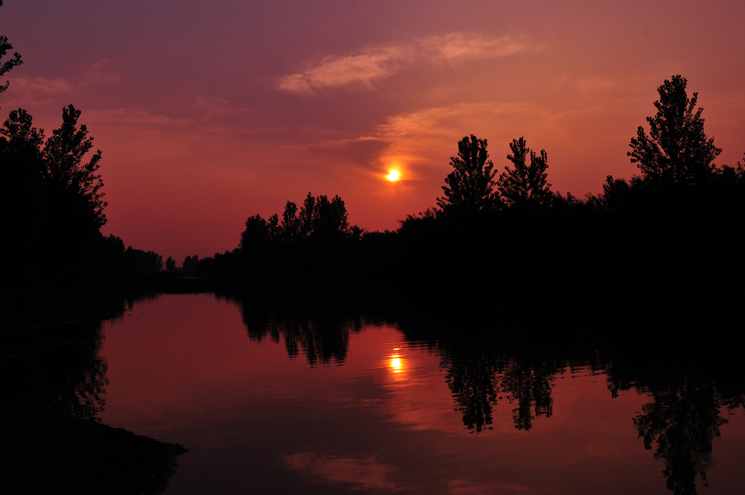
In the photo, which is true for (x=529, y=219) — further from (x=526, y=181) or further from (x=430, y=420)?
(x=430, y=420)

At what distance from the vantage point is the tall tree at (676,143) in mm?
58469

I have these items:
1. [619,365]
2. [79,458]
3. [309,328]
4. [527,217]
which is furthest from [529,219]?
[79,458]

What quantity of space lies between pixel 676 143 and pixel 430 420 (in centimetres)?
5634

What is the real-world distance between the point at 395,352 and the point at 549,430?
12.2 m

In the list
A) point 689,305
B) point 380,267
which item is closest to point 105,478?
point 689,305

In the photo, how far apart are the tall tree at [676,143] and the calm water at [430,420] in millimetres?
43830

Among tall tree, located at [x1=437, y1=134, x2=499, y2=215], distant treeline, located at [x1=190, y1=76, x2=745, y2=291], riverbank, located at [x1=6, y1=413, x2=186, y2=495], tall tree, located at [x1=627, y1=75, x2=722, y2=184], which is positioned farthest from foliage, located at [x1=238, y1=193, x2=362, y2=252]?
riverbank, located at [x1=6, y1=413, x2=186, y2=495]

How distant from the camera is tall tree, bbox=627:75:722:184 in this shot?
5847 centimetres

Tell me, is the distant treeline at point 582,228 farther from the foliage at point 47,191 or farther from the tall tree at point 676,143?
the foliage at point 47,191

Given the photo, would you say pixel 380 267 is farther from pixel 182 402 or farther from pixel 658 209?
pixel 182 402

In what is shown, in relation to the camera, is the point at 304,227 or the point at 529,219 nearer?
the point at 529,219

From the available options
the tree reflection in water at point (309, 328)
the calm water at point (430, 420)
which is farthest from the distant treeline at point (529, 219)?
the calm water at point (430, 420)

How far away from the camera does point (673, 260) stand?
2308 inches

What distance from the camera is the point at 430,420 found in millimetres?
13328
